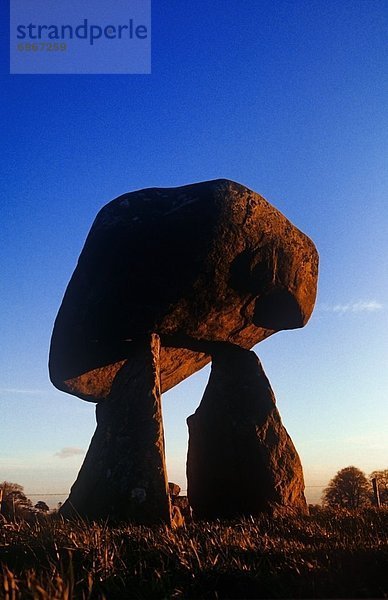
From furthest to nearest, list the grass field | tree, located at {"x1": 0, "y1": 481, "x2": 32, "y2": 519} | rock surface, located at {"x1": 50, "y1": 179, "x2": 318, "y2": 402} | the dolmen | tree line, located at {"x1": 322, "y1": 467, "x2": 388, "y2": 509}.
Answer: tree line, located at {"x1": 322, "y1": 467, "x2": 388, "y2": 509}, rock surface, located at {"x1": 50, "y1": 179, "x2": 318, "y2": 402}, the dolmen, tree, located at {"x1": 0, "y1": 481, "x2": 32, "y2": 519}, the grass field

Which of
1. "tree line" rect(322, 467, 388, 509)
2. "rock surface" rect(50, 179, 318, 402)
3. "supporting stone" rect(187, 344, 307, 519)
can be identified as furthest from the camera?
"tree line" rect(322, 467, 388, 509)

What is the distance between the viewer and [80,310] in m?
11.3

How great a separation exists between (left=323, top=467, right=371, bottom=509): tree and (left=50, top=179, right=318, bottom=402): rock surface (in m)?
18.7

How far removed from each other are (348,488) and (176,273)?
2237cm

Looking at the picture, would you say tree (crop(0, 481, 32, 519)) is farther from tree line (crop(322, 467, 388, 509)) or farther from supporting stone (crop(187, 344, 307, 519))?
tree line (crop(322, 467, 388, 509))

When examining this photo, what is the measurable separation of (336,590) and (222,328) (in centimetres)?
831

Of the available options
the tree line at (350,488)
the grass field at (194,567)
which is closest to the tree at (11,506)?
the grass field at (194,567)

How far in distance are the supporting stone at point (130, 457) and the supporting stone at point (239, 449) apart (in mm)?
2031

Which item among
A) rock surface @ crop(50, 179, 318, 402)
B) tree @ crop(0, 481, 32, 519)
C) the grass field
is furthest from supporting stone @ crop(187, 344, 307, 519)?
the grass field

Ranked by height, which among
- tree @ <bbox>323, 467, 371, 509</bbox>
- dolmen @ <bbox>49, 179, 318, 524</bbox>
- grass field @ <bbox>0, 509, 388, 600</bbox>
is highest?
dolmen @ <bbox>49, 179, 318, 524</bbox>

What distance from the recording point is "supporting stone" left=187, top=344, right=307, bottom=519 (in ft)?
37.8

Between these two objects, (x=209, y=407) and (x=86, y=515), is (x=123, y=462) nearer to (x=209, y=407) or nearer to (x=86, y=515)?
(x=86, y=515)

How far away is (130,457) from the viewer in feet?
33.3

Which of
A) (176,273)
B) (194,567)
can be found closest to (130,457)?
(176,273)
